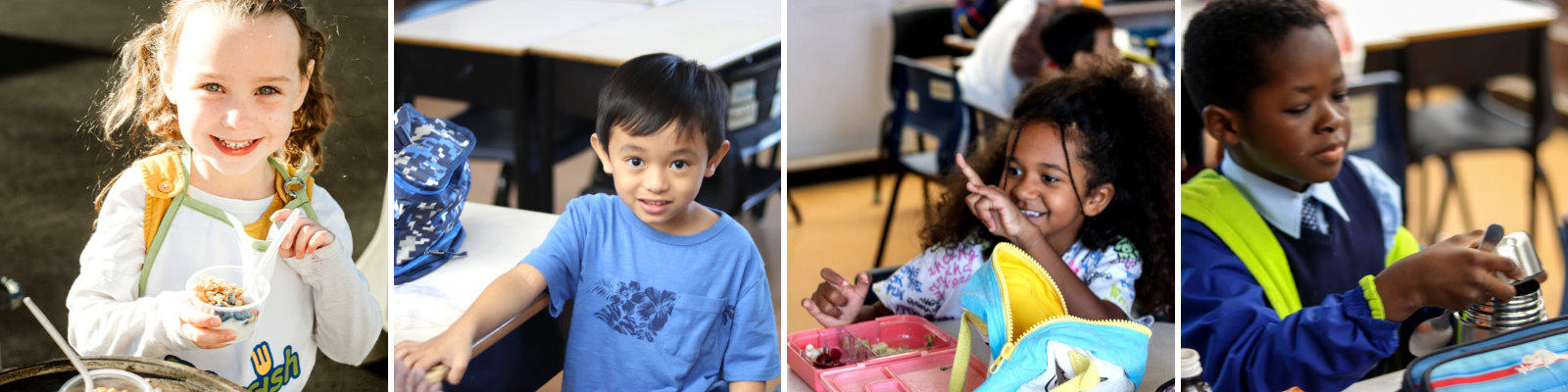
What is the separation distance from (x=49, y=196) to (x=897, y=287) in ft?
4.46

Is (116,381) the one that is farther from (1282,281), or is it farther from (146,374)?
(1282,281)

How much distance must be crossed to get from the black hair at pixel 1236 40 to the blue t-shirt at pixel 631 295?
35.0 inches

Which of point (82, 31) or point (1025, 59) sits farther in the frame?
point (1025, 59)

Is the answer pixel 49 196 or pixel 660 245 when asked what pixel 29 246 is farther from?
pixel 660 245

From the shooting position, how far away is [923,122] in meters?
2.28

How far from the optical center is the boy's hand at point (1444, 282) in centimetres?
164

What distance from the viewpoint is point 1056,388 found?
149 cm

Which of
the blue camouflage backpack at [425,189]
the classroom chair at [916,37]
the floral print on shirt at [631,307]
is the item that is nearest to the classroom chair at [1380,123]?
the classroom chair at [916,37]

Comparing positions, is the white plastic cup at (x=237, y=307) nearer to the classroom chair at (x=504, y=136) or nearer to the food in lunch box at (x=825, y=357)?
the classroom chair at (x=504, y=136)

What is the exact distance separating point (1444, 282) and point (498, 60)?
1571mm

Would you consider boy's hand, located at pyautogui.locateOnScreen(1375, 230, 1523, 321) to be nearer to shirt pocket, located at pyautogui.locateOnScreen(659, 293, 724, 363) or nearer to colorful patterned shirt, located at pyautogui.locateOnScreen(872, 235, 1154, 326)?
colorful patterned shirt, located at pyautogui.locateOnScreen(872, 235, 1154, 326)

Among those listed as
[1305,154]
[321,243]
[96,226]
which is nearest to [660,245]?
[321,243]

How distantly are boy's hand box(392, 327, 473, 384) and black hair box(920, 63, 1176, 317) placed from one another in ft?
2.98

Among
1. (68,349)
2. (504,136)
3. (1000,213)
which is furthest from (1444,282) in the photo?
(68,349)
